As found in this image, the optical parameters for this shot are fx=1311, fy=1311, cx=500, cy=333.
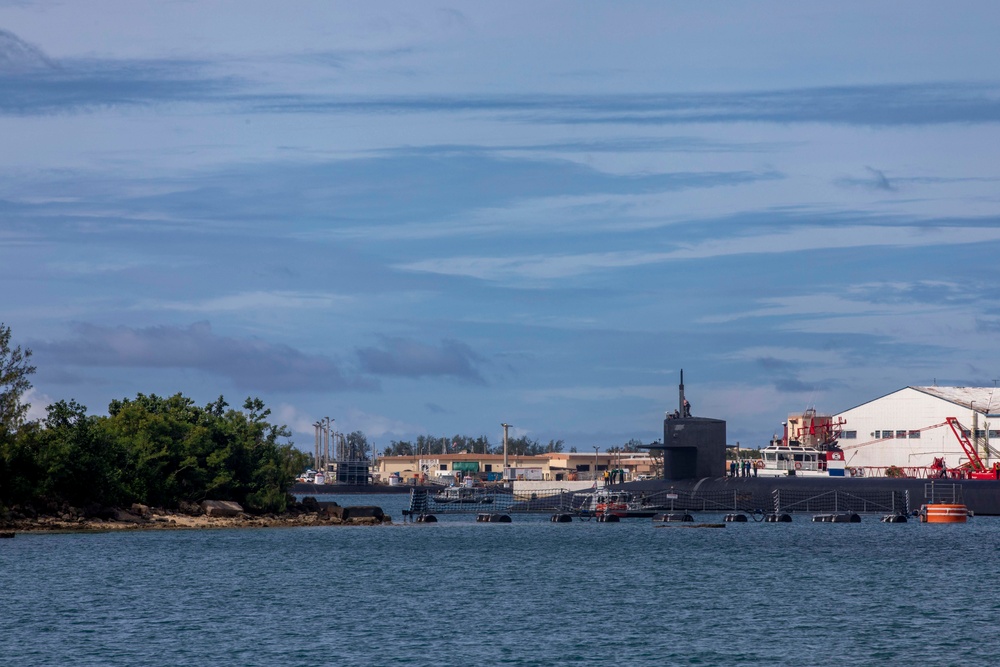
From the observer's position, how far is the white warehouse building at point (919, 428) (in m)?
138

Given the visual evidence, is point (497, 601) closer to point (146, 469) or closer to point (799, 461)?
point (146, 469)

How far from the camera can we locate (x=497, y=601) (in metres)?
47.2

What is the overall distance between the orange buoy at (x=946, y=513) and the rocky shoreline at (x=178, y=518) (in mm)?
41314

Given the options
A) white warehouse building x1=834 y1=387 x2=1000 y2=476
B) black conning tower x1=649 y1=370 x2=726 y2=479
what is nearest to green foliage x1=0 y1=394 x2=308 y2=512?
black conning tower x1=649 y1=370 x2=726 y2=479

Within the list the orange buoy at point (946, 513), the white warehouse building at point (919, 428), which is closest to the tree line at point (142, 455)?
the orange buoy at point (946, 513)

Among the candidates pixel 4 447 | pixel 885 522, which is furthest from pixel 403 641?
pixel 885 522

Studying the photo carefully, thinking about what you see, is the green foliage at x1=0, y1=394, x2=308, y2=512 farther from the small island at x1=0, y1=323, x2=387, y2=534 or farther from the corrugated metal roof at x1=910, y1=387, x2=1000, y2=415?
the corrugated metal roof at x1=910, y1=387, x2=1000, y2=415

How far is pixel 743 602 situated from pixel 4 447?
5063cm

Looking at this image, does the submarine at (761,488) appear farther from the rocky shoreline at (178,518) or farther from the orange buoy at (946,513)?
the rocky shoreline at (178,518)

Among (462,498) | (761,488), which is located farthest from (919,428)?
(462,498)

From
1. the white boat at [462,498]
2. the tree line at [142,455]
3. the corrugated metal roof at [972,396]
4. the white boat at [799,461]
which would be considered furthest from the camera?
the white boat at [462,498]

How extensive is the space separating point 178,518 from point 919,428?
275 ft

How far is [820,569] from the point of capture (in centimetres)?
5903

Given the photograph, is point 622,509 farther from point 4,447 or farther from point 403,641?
point 403,641
